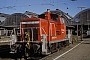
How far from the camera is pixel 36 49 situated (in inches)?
471

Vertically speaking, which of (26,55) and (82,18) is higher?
(82,18)

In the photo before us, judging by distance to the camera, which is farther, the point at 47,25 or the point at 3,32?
the point at 3,32

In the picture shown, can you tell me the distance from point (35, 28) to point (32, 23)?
1.55 ft

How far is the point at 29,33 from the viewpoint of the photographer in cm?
1291

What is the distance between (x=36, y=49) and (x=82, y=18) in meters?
66.2

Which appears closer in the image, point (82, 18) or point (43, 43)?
point (43, 43)

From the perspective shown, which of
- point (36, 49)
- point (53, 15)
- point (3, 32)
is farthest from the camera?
point (3, 32)

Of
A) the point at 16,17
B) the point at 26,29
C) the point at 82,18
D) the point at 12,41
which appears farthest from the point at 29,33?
the point at 82,18

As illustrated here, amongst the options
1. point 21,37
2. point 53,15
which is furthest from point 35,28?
point 53,15

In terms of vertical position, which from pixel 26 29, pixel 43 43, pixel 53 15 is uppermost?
pixel 53 15

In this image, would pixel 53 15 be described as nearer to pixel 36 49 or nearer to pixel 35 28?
pixel 35 28

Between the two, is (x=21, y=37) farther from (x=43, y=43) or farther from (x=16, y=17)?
(x=16, y=17)

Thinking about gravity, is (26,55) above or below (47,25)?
below

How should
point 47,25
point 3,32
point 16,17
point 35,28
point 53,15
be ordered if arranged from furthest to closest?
point 16,17 < point 3,32 < point 53,15 < point 47,25 < point 35,28
